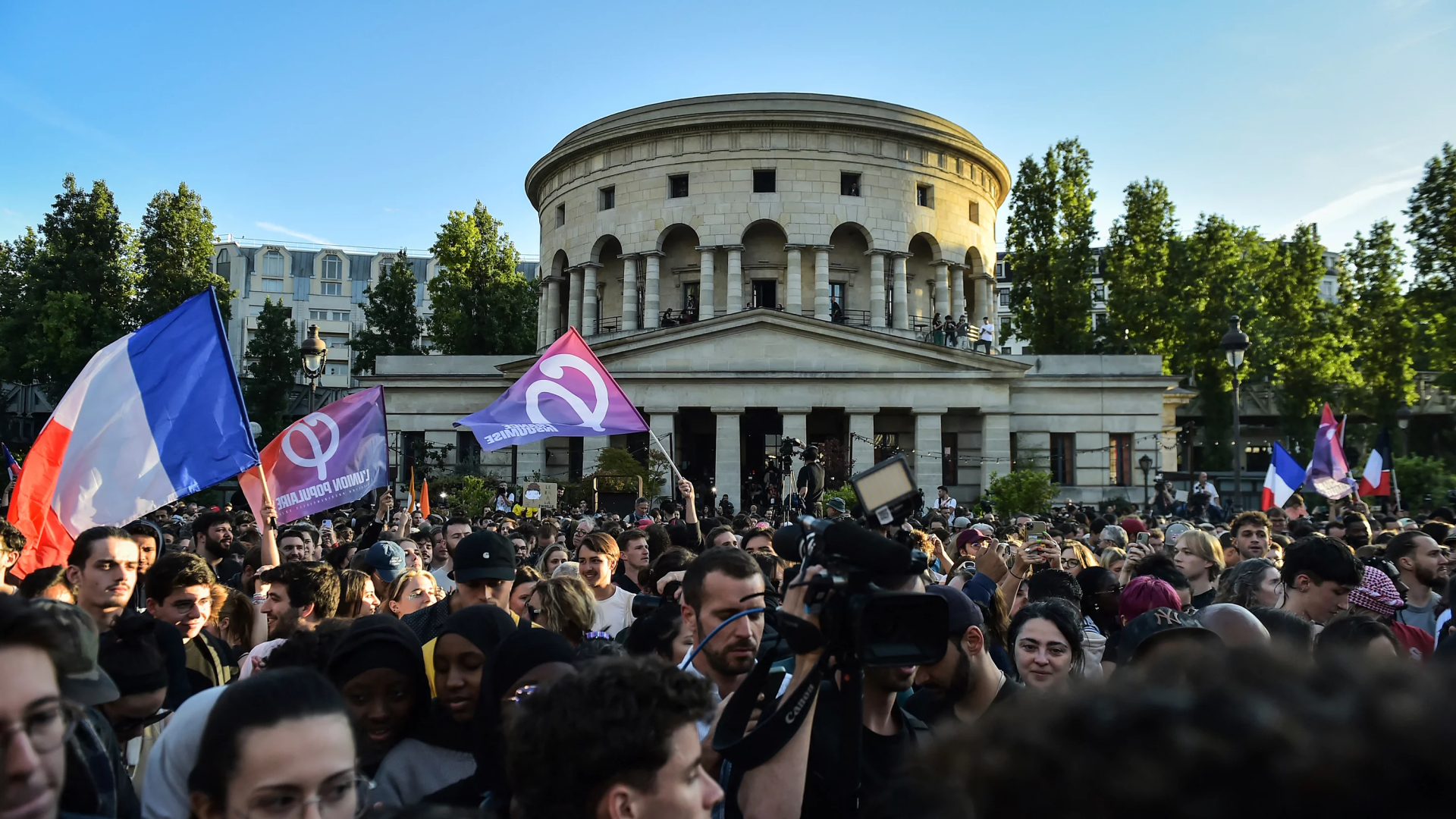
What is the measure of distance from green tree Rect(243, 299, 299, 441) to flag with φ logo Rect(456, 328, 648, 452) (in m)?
44.5

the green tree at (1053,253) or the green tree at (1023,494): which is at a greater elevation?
the green tree at (1053,253)

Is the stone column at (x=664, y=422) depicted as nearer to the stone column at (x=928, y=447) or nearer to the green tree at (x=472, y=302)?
the stone column at (x=928, y=447)

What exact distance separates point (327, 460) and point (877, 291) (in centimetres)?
3929

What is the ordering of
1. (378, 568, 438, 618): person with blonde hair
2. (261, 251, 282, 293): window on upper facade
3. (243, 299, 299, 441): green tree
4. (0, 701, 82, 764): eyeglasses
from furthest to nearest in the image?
(261, 251, 282, 293): window on upper facade, (243, 299, 299, 441): green tree, (378, 568, 438, 618): person with blonde hair, (0, 701, 82, 764): eyeglasses

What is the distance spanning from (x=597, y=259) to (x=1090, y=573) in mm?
45680

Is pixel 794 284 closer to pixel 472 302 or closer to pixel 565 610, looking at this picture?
pixel 472 302

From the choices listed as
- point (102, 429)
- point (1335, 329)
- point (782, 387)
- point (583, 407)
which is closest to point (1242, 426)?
point (1335, 329)

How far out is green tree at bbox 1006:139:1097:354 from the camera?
168ft

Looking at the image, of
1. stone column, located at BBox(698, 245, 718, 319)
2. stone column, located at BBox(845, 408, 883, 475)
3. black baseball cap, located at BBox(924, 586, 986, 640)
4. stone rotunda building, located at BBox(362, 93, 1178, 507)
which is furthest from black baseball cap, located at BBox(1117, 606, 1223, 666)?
stone column, located at BBox(698, 245, 718, 319)

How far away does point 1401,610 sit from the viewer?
7.28m

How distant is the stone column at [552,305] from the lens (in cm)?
5372

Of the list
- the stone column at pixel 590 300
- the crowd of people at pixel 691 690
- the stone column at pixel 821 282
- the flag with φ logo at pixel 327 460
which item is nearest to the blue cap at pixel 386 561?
the crowd of people at pixel 691 690

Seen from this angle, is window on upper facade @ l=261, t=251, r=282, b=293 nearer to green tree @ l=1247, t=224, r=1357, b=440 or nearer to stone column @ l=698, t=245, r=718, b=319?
stone column @ l=698, t=245, r=718, b=319

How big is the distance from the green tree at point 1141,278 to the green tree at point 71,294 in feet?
159
